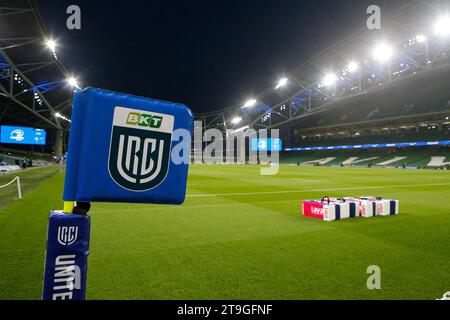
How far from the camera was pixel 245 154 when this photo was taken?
76.2 metres

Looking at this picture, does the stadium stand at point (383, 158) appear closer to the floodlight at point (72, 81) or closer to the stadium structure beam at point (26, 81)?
the floodlight at point (72, 81)

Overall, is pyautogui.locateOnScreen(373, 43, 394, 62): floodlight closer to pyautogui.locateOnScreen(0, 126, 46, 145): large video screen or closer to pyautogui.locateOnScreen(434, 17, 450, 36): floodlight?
pyautogui.locateOnScreen(434, 17, 450, 36): floodlight

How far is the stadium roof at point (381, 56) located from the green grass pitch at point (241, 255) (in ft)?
80.3

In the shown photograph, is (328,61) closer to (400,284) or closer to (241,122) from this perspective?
(400,284)

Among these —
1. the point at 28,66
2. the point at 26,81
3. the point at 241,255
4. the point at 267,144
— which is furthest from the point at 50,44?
the point at 267,144

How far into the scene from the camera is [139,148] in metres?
1.90

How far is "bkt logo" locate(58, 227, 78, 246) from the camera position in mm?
1811

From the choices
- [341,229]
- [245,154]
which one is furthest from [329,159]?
[341,229]

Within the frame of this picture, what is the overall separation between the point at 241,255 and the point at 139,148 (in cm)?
337

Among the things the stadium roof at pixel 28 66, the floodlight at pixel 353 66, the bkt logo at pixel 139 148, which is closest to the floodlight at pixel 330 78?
the floodlight at pixel 353 66

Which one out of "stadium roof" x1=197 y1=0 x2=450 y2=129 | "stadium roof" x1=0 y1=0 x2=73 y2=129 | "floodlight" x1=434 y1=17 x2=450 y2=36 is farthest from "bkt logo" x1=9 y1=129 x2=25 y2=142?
"floodlight" x1=434 y1=17 x2=450 y2=36

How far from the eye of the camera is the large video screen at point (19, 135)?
137ft

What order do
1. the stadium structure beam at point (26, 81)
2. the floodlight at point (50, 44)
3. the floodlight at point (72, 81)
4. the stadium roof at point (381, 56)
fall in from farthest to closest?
the floodlight at point (72, 81) → the stadium structure beam at point (26, 81) → the floodlight at point (50, 44) → the stadium roof at point (381, 56)

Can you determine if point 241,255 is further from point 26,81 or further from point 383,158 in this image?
point 383,158
